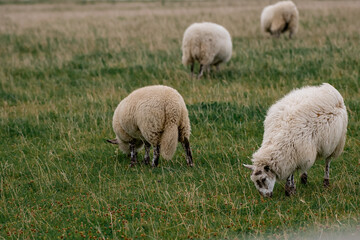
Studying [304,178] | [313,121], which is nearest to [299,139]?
[313,121]

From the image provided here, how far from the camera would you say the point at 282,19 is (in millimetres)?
16547

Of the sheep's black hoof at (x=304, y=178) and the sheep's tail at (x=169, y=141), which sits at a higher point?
the sheep's tail at (x=169, y=141)

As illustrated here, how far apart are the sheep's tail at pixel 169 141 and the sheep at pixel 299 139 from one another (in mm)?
1252

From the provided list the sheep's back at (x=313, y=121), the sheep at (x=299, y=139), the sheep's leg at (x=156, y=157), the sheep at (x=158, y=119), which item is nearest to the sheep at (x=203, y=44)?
the sheep at (x=158, y=119)

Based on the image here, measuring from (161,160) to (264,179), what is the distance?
6.56ft

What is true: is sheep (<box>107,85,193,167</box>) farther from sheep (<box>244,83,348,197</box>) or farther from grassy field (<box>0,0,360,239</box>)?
sheep (<box>244,83,348,197</box>)

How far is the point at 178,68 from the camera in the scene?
11758mm

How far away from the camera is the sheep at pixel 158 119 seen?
5873 mm

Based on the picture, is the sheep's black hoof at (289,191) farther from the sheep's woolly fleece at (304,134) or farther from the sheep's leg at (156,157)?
the sheep's leg at (156,157)

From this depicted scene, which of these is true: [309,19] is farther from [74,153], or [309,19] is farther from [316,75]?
[74,153]

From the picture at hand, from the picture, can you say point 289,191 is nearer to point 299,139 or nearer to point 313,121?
point 299,139

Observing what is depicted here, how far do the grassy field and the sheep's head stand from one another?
0.14 meters

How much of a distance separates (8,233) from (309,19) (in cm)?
1870

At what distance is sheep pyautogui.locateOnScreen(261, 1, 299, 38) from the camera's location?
16.4 metres
